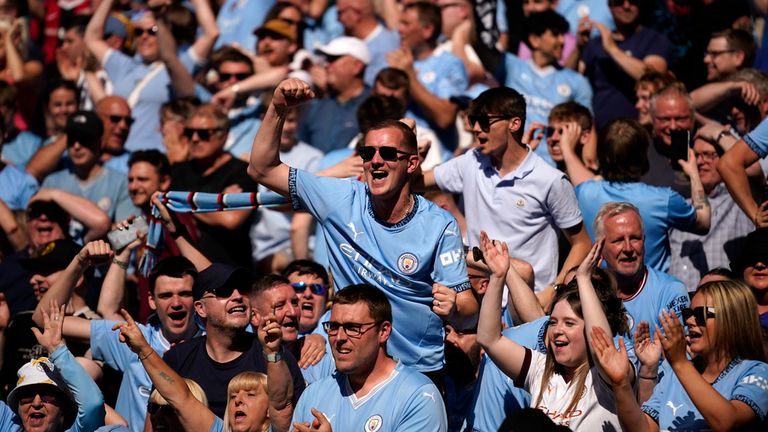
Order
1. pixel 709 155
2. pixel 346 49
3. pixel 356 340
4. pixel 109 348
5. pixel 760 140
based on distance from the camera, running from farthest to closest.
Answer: pixel 346 49 → pixel 709 155 → pixel 760 140 → pixel 109 348 → pixel 356 340

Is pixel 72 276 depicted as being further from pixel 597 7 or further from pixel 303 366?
pixel 597 7

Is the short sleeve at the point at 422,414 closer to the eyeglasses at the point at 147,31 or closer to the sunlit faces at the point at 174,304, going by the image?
the sunlit faces at the point at 174,304

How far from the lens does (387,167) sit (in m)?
7.65

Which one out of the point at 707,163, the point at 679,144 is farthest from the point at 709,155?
the point at 679,144

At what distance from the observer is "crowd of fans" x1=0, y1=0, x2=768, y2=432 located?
284 inches

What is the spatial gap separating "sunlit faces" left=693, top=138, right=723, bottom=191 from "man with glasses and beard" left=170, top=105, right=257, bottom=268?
3576 millimetres

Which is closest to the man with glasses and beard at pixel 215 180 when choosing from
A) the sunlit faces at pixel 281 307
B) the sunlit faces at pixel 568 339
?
the sunlit faces at pixel 281 307

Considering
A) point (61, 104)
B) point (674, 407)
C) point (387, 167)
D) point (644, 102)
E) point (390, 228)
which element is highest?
point (387, 167)

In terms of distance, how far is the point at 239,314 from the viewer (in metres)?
8.46

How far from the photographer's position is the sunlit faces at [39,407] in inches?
324

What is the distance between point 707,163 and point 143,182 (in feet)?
14.9

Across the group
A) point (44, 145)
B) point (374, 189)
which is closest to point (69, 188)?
point (44, 145)

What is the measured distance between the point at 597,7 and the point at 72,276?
656 cm

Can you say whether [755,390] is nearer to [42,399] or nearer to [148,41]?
[42,399]
